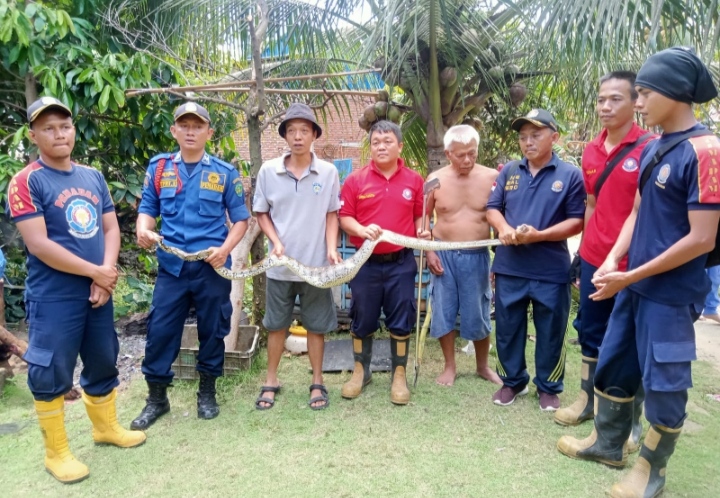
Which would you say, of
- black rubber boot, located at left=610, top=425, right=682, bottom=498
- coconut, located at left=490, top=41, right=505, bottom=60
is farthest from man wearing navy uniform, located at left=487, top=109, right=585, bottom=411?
coconut, located at left=490, top=41, right=505, bottom=60

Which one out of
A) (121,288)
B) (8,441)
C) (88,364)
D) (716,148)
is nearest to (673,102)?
(716,148)

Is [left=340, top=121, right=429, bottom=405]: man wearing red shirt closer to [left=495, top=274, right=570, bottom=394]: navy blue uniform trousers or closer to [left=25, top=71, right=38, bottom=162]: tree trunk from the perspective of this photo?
[left=495, top=274, right=570, bottom=394]: navy blue uniform trousers

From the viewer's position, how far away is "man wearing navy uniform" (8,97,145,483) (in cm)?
245

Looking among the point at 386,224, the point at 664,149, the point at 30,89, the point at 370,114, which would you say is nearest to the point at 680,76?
the point at 664,149

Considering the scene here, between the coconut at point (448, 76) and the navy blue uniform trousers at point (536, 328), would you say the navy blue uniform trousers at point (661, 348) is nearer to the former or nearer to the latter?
the navy blue uniform trousers at point (536, 328)

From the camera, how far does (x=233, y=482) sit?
2564 millimetres

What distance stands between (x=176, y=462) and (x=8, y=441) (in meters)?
1.09

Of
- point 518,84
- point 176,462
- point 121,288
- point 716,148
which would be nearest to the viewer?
point 716,148

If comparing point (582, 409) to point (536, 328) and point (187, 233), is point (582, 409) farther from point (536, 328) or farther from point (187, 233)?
point (187, 233)

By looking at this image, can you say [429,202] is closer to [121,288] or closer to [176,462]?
[176,462]

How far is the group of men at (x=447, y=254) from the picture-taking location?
7.15 ft

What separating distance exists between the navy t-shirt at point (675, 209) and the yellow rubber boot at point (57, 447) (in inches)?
113

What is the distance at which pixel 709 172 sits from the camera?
1.97 m

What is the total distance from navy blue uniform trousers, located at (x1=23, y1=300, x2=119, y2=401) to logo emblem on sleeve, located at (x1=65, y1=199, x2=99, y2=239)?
1.14 ft
